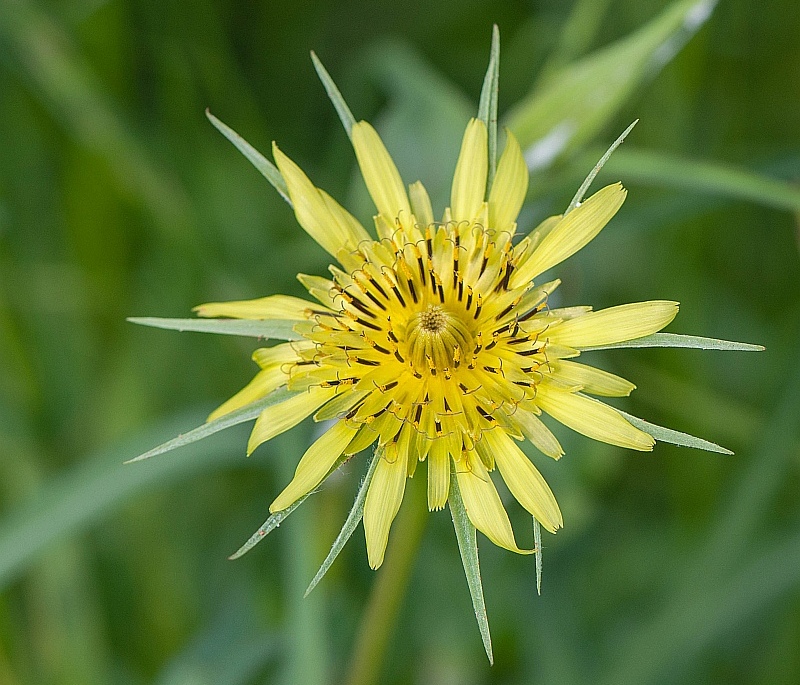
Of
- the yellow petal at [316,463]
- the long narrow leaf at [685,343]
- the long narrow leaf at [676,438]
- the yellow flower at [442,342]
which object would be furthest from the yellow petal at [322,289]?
the long narrow leaf at [676,438]

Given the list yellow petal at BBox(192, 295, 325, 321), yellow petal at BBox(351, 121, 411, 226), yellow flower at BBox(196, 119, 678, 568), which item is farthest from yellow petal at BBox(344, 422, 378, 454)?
yellow petal at BBox(351, 121, 411, 226)

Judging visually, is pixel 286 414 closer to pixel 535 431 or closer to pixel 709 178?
pixel 535 431

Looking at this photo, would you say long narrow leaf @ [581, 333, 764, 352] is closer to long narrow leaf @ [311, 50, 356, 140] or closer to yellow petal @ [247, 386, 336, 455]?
yellow petal @ [247, 386, 336, 455]

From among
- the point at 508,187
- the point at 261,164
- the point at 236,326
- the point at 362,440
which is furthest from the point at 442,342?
the point at 261,164

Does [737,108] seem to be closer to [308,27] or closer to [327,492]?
[308,27]

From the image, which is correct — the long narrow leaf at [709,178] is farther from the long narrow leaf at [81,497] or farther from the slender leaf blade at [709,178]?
the long narrow leaf at [81,497]

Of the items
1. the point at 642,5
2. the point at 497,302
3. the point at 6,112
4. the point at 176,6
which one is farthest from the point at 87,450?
the point at 642,5
